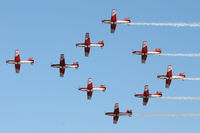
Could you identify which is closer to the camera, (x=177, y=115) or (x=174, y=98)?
(x=177, y=115)

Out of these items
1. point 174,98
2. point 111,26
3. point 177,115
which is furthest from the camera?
point 111,26

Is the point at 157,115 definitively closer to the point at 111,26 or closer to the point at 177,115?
the point at 177,115

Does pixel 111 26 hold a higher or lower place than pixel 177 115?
higher

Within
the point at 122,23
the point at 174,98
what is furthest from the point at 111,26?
the point at 174,98

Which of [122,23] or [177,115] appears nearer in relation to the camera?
[177,115]

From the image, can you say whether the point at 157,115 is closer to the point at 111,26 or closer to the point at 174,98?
the point at 174,98

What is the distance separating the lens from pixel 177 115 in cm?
17375

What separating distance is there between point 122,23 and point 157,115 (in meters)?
33.2

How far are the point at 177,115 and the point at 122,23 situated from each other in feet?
127

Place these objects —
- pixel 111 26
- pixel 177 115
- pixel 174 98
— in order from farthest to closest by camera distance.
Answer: pixel 111 26 < pixel 174 98 < pixel 177 115

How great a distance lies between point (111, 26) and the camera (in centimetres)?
19950

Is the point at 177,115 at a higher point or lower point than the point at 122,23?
lower

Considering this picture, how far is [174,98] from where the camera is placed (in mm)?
186000

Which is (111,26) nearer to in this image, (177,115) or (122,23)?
(122,23)
